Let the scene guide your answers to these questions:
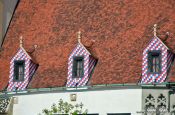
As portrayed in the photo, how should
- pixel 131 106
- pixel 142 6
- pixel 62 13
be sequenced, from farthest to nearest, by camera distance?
pixel 62 13, pixel 142 6, pixel 131 106

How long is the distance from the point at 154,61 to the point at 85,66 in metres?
4.58

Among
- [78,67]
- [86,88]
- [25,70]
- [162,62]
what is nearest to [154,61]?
[162,62]

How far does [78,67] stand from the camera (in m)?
58.1

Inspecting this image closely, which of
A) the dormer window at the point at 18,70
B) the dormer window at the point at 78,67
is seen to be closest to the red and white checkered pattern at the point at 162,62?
the dormer window at the point at 78,67

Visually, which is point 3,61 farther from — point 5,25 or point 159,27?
point 159,27

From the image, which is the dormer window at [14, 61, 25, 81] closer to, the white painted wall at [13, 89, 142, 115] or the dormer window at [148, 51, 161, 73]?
the white painted wall at [13, 89, 142, 115]

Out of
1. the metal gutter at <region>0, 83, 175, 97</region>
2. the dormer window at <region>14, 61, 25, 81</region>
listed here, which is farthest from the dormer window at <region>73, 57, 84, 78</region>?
the dormer window at <region>14, 61, 25, 81</region>

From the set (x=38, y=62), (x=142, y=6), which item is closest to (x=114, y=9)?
(x=142, y=6)

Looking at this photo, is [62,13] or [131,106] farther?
[62,13]

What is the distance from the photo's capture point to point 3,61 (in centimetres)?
6372

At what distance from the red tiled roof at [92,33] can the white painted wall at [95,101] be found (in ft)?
2.45

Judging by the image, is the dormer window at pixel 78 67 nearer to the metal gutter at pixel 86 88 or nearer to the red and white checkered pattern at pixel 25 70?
the metal gutter at pixel 86 88

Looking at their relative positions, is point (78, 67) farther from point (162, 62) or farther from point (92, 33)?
point (162, 62)

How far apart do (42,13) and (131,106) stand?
12238 mm
